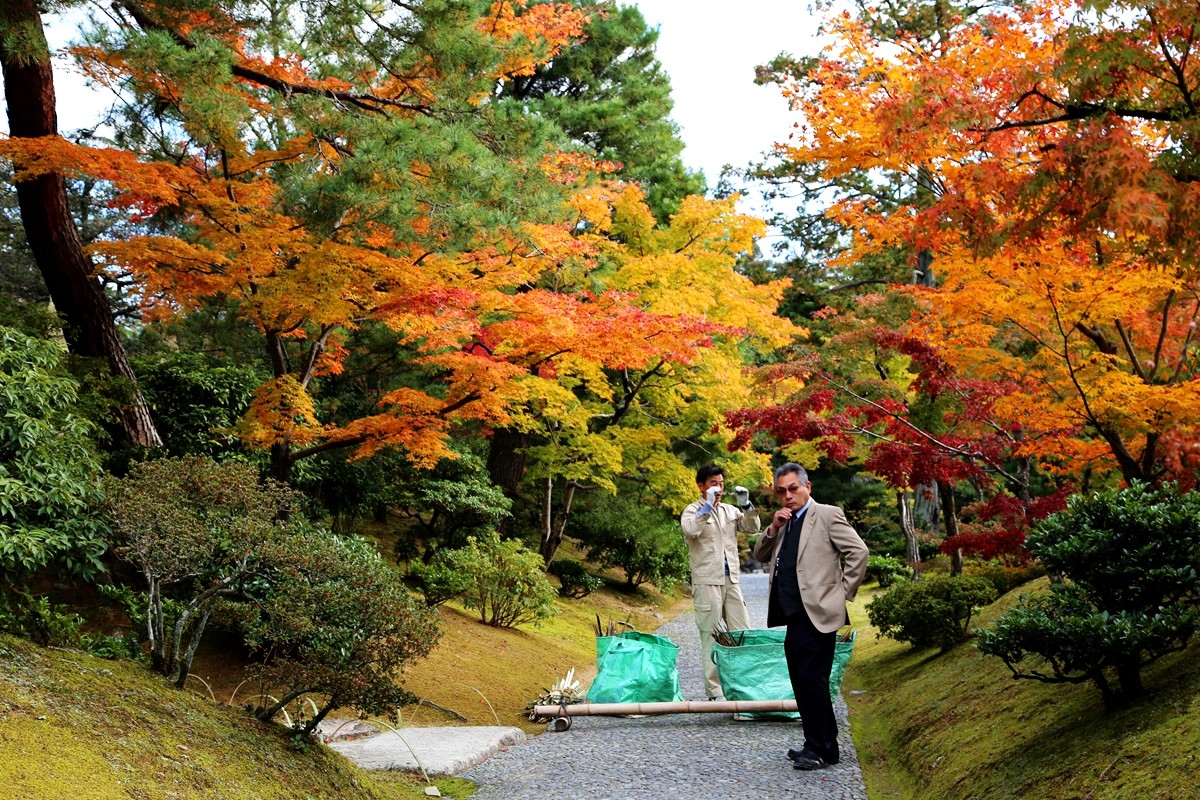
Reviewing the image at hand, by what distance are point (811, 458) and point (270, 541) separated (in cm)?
1346

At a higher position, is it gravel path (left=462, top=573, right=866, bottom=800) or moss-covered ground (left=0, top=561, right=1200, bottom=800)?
moss-covered ground (left=0, top=561, right=1200, bottom=800)

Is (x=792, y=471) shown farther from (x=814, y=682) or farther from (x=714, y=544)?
(x=714, y=544)

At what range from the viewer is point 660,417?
15.0m

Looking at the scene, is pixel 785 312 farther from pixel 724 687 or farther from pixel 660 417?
pixel 724 687

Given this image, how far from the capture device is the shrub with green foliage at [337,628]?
4.11 meters

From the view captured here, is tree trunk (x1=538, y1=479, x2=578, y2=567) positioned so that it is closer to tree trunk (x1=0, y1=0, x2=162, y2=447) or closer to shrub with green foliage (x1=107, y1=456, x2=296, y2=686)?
tree trunk (x1=0, y1=0, x2=162, y2=447)

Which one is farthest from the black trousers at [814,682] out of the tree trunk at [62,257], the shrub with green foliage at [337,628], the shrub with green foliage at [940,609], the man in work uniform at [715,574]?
the tree trunk at [62,257]

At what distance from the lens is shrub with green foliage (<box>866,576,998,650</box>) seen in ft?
24.3

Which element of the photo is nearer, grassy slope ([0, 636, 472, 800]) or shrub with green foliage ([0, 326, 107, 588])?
grassy slope ([0, 636, 472, 800])

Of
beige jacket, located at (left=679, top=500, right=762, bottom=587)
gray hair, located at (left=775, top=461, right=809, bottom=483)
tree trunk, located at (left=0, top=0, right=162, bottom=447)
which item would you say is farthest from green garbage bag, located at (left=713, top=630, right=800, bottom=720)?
tree trunk, located at (left=0, top=0, right=162, bottom=447)

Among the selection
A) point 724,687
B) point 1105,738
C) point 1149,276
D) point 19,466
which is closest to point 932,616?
point 724,687

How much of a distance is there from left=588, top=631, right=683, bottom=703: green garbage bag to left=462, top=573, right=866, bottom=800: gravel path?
0.16 m

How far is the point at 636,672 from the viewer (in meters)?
6.50

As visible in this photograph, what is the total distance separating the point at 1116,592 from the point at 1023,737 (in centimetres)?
→ 88
